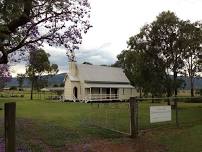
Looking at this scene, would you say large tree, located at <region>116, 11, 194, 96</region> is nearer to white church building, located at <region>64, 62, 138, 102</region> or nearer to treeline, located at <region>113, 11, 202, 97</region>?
treeline, located at <region>113, 11, 202, 97</region>

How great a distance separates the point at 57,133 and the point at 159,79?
95.1 ft

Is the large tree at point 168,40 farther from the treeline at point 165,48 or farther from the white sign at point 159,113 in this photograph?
the white sign at point 159,113

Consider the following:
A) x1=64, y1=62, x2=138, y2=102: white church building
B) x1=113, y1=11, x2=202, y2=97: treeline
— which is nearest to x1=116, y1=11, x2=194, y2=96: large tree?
x1=113, y1=11, x2=202, y2=97: treeline

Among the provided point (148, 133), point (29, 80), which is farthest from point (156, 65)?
point (29, 80)

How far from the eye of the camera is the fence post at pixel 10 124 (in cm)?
788

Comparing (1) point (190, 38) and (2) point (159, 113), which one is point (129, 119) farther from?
(1) point (190, 38)

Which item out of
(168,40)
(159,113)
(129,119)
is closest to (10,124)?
(159,113)

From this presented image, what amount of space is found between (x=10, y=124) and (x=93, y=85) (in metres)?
60.1

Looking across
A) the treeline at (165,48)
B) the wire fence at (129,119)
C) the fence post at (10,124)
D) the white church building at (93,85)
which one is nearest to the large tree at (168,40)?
the treeline at (165,48)

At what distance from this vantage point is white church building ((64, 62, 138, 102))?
67812 mm

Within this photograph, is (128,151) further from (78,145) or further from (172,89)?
(172,89)

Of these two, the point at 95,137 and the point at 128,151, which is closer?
the point at 128,151

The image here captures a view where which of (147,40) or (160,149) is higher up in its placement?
(147,40)

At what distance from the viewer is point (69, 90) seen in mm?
68750
